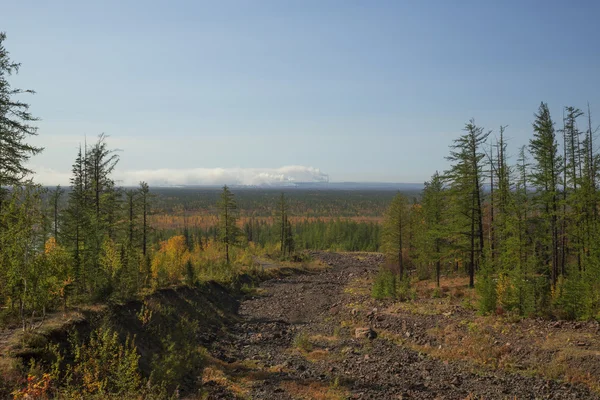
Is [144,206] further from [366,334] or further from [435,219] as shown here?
[435,219]

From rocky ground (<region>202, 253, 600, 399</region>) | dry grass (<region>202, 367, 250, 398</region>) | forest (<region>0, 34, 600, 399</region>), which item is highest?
forest (<region>0, 34, 600, 399</region>)

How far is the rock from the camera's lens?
67.4 feet

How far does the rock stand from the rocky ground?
7cm

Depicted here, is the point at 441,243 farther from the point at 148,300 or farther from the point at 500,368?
the point at 148,300

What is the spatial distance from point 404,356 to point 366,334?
3.73 meters

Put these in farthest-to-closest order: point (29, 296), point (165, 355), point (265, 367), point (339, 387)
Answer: point (265, 367)
point (165, 355)
point (339, 387)
point (29, 296)

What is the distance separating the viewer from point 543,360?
1483cm

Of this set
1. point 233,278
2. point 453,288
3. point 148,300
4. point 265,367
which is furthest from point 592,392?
point 233,278

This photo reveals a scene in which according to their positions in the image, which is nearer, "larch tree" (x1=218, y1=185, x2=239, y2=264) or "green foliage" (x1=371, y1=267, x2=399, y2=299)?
"green foliage" (x1=371, y1=267, x2=399, y2=299)

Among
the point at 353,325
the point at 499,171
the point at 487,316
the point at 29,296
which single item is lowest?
the point at 353,325

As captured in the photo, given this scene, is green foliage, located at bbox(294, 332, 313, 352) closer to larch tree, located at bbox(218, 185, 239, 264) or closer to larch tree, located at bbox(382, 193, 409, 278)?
larch tree, located at bbox(382, 193, 409, 278)

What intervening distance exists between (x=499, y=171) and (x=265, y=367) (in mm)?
24588

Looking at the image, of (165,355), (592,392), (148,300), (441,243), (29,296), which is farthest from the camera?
(441,243)

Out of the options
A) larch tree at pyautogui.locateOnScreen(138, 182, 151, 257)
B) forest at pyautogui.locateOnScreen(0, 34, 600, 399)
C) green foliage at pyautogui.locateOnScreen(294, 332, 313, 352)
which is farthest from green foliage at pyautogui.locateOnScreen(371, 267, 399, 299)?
larch tree at pyautogui.locateOnScreen(138, 182, 151, 257)
